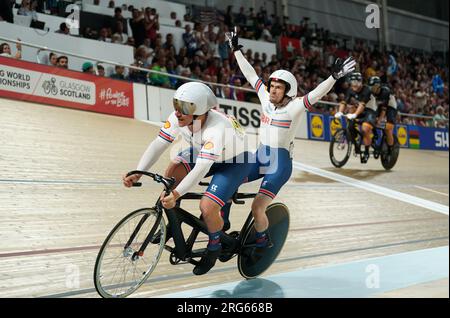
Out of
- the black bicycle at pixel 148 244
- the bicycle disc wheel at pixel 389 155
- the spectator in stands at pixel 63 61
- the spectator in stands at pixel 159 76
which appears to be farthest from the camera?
the bicycle disc wheel at pixel 389 155

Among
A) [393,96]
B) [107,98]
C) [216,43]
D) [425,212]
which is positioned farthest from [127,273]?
[425,212]

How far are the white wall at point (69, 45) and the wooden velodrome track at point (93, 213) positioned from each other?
436 mm

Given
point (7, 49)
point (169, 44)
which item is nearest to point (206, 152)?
point (7, 49)

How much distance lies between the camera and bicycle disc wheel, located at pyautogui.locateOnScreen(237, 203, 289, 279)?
2.84 m

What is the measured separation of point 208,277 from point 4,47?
1406mm

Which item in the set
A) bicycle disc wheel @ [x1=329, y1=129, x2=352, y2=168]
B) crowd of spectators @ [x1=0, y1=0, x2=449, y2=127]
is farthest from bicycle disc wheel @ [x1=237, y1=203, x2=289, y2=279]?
bicycle disc wheel @ [x1=329, y1=129, x2=352, y2=168]

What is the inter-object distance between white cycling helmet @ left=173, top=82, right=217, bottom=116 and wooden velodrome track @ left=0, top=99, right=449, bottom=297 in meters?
0.68

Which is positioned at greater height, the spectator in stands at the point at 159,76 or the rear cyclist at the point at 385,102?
the spectator in stands at the point at 159,76

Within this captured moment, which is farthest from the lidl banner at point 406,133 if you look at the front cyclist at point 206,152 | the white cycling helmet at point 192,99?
the white cycling helmet at point 192,99

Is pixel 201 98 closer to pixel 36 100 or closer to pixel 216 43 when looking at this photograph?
pixel 216 43

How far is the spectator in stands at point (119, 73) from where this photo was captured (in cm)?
326

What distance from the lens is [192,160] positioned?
2.49 metres

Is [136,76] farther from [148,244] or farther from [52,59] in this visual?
[148,244]

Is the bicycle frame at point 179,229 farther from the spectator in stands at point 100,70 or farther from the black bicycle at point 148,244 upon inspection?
the spectator in stands at point 100,70
